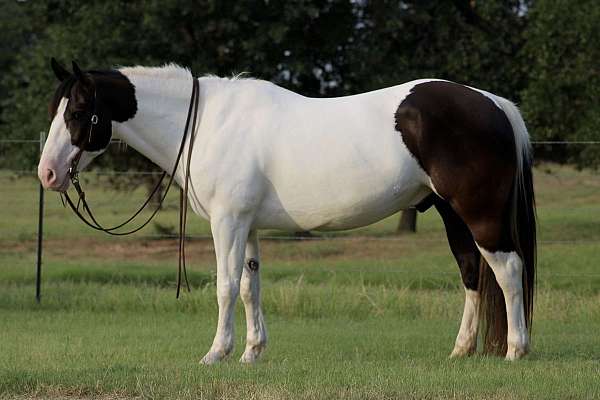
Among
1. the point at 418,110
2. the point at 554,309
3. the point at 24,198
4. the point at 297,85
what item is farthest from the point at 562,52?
the point at 24,198

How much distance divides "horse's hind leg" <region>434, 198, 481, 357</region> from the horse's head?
2.57 m

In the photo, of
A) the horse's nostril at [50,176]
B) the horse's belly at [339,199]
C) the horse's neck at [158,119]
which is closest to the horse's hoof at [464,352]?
the horse's belly at [339,199]

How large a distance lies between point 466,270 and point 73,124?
10.2ft

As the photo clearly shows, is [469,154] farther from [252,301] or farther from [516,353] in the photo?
[252,301]

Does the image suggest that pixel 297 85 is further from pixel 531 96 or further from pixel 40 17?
pixel 40 17

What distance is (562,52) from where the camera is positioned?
63.8 ft

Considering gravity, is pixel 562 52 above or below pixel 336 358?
above

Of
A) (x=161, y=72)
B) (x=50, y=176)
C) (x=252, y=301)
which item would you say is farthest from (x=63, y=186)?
(x=252, y=301)

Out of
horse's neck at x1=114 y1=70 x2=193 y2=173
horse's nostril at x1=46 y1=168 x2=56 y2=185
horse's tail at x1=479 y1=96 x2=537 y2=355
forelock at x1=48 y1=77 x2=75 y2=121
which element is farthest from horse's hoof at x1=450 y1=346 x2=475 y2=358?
forelock at x1=48 y1=77 x2=75 y2=121

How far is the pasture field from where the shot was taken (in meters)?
6.55

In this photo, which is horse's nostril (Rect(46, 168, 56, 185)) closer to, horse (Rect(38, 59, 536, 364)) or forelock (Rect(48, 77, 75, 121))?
horse (Rect(38, 59, 536, 364))

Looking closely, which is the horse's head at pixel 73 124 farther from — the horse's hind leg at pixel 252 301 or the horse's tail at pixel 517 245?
the horse's tail at pixel 517 245

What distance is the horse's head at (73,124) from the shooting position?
25.7 feet

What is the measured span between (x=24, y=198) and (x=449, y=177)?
26.4 meters
